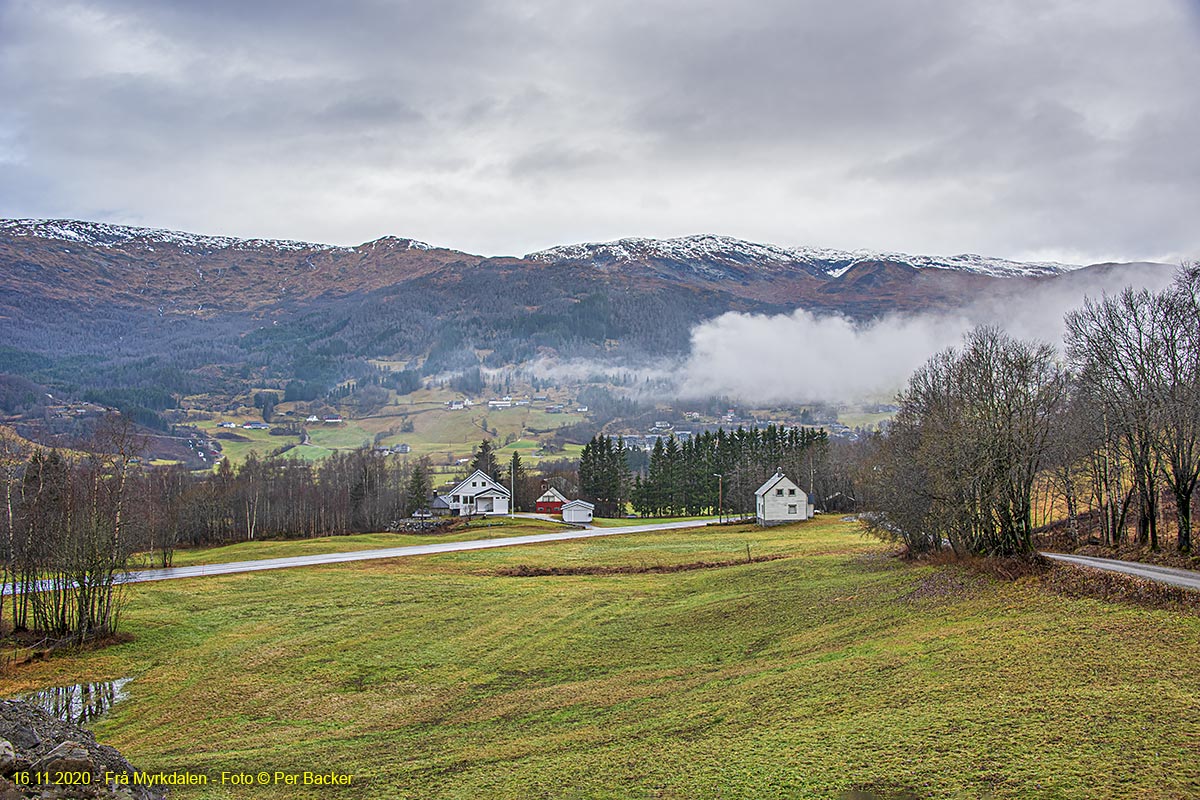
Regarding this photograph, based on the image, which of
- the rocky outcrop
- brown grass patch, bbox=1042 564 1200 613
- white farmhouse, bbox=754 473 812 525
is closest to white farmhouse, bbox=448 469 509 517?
white farmhouse, bbox=754 473 812 525

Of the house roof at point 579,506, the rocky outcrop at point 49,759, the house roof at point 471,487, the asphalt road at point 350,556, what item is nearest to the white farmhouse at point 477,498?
the house roof at point 471,487

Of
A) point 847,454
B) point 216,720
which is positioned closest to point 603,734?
point 216,720

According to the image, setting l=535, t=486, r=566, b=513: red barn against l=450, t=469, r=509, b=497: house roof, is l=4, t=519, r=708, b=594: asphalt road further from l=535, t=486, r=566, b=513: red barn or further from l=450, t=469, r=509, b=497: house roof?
l=535, t=486, r=566, b=513: red barn

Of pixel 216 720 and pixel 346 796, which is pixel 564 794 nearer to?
pixel 346 796

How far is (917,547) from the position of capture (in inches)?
1567

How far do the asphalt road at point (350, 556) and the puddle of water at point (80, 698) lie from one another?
350 inches

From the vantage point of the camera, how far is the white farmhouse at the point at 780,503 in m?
89.2

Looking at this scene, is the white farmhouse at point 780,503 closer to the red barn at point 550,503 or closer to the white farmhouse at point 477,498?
→ the red barn at point 550,503

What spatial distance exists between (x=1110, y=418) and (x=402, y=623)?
3447 centimetres

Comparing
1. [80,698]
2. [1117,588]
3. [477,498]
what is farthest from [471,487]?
[1117,588]

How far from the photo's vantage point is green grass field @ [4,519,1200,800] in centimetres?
1285

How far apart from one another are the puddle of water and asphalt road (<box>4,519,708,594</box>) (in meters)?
8.89

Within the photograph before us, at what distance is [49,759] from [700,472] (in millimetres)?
107825

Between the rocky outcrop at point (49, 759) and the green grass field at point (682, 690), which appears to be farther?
the green grass field at point (682, 690)
